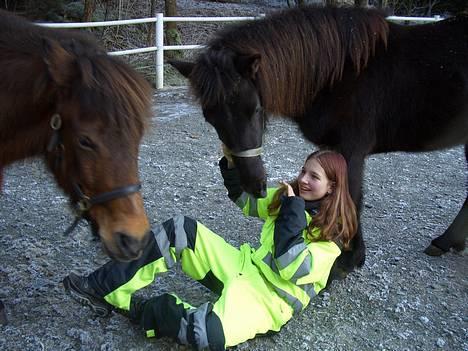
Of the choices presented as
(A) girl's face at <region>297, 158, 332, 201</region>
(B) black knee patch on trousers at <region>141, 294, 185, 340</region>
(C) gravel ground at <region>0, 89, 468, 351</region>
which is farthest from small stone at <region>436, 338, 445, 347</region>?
(B) black knee patch on trousers at <region>141, 294, 185, 340</region>

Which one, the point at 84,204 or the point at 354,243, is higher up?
the point at 84,204

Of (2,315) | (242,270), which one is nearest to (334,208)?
(242,270)

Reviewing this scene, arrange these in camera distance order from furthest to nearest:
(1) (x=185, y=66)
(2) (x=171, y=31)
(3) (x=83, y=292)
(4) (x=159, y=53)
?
(2) (x=171, y=31), (4) (x=159, y=53), (1) (x=185, y=66), (3) (x=83, y=292)

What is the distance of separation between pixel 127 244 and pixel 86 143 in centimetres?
37

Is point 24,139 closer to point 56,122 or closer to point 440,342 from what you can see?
point 56,122

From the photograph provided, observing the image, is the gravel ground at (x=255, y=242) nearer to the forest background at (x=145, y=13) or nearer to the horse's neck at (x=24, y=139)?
the horse's neck at (x=24, y=139)

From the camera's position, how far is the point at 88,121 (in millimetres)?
1581

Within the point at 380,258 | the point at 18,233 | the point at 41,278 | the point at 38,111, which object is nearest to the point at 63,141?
the point at 38,111

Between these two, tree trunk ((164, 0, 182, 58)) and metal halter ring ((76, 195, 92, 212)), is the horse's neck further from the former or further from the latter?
tree trunk ((164, 0, 182, 58))

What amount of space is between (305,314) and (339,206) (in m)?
0.63

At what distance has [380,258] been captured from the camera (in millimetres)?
3084

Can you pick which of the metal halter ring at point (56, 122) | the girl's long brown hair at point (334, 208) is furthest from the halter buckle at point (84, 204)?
the girl's long brown hair at point (334, 208)

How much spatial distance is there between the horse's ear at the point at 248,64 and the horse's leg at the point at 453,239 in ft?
5.78

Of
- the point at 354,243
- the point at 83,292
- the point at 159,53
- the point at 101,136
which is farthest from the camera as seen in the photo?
the point at 159,53
